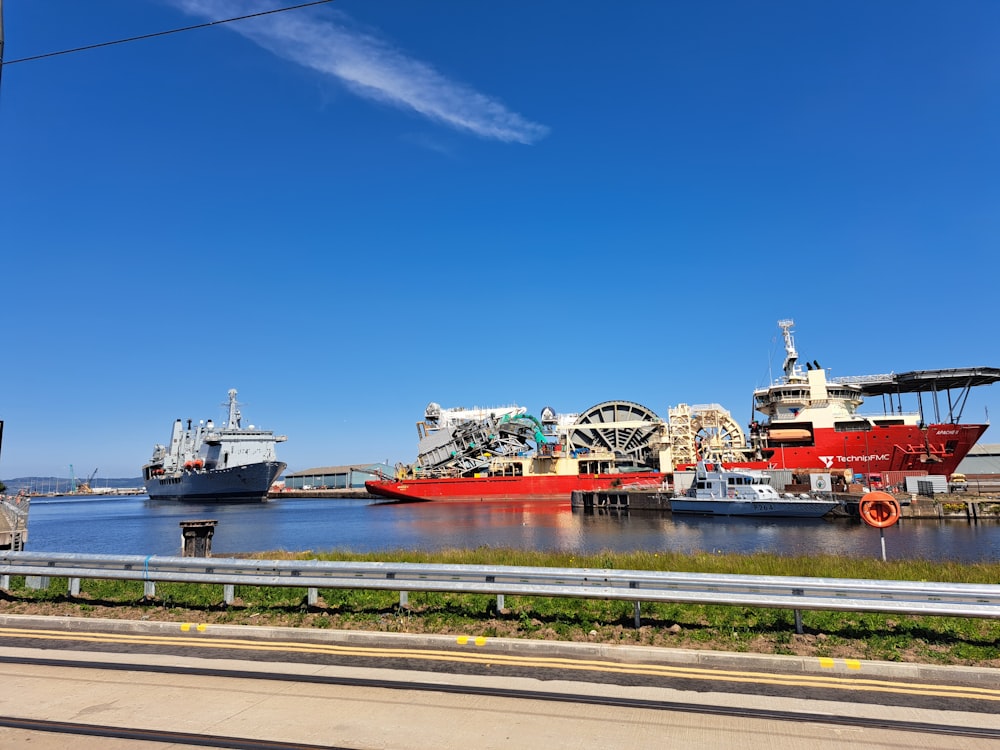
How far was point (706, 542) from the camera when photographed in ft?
106

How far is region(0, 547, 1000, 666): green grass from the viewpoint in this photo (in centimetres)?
711

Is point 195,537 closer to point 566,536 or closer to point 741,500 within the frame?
point 566,536

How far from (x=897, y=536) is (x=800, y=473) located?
77.2ft

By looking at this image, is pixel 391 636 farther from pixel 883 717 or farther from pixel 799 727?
pixel 883 717

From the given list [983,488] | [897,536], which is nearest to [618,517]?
[897,536]

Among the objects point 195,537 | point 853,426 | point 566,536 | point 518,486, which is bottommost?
point 566,536

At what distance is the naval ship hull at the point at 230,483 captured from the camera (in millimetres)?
95125

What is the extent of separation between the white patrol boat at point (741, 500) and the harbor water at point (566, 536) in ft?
2.65

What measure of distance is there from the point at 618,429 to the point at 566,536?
54653mm

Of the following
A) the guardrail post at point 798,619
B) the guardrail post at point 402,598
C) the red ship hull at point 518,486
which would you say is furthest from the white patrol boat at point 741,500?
the guardrail post at point 402,598

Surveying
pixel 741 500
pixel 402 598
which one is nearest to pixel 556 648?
pixel 402 598

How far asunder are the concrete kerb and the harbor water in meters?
15.1

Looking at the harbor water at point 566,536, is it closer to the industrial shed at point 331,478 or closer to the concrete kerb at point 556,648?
the concrete kerb at point 556,648

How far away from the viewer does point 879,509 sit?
12.9 metres
